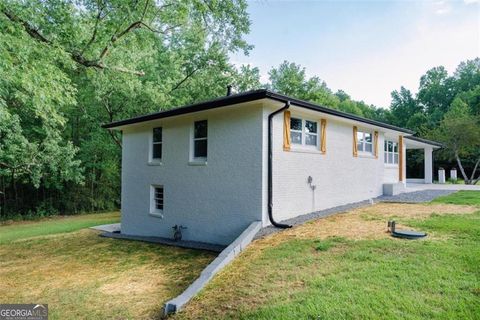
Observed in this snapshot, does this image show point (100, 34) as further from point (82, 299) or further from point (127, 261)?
point (82, 299)

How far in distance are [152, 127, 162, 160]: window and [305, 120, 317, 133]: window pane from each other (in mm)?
5156

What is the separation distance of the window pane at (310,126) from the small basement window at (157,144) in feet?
16.8

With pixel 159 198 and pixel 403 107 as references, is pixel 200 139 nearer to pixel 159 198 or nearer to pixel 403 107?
pixel 159 198

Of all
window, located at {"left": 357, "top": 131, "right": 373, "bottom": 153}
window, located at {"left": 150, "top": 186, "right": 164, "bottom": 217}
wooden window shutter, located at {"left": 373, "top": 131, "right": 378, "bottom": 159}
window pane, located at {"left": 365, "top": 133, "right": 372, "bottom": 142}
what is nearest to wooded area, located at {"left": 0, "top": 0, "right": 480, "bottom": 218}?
window, located at {"left": 150, "top": 186, "right": 164, "bottom": 217}

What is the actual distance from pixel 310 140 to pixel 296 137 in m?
0.72

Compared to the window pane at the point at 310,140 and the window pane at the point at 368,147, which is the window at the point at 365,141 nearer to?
the window pane at the point at 368,147

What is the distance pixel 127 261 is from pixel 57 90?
4.36 meters

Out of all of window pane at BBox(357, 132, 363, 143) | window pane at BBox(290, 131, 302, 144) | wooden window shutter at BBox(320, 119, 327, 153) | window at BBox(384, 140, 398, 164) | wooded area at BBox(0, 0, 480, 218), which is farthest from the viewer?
window at BBox(384, 140, 398, 164)

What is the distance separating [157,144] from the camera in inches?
427

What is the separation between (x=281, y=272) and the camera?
4.62 m

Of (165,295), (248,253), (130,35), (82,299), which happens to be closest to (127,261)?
(82,299)

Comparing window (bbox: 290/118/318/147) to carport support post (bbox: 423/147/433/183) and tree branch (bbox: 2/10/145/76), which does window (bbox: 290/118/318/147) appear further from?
carport support post (bbox: 423/147/433/183)

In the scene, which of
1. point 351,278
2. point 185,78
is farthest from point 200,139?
point 185,78

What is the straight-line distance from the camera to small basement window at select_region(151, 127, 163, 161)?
1073 cm
